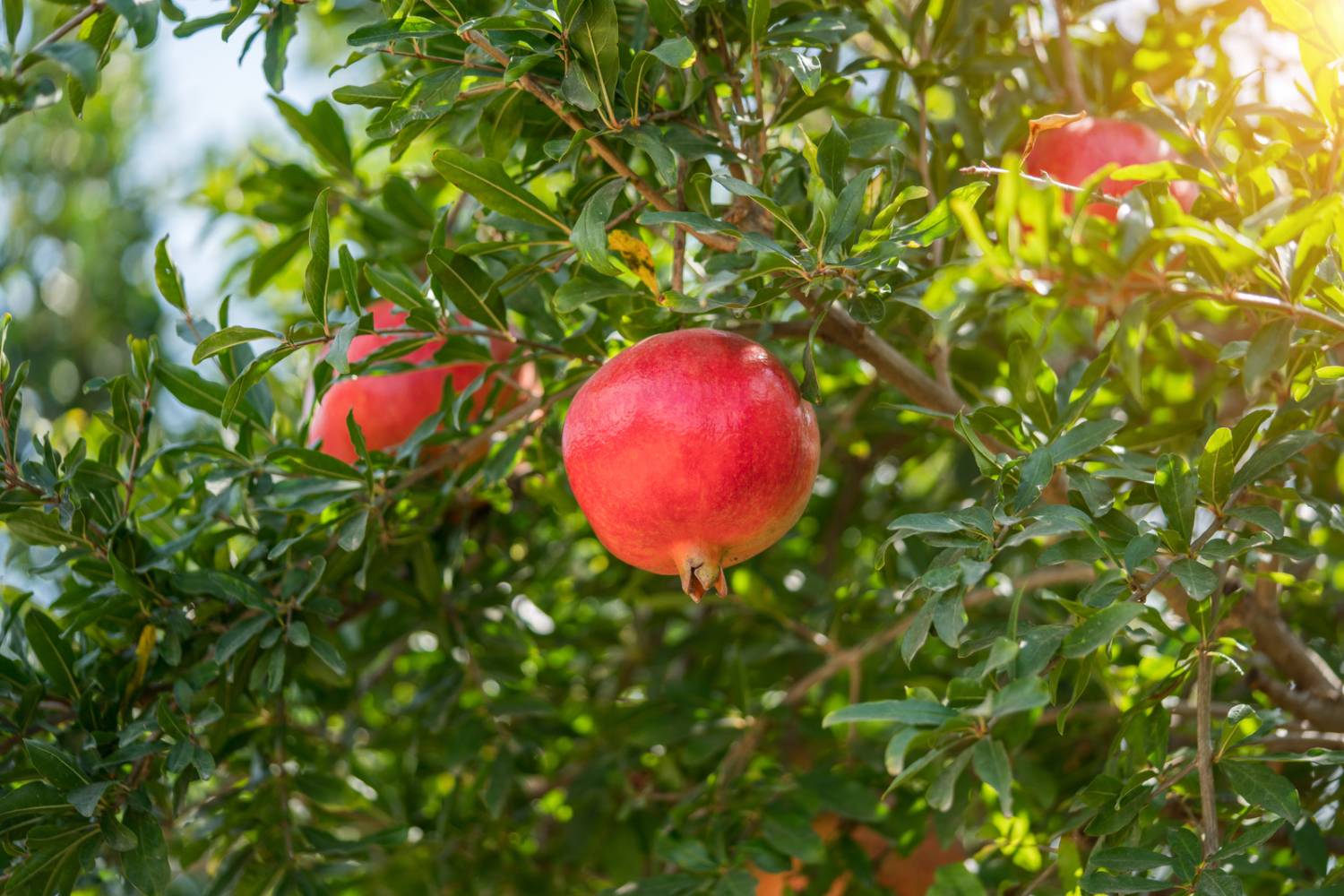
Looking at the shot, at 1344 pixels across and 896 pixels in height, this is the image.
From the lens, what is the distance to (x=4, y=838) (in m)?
A: 1.32

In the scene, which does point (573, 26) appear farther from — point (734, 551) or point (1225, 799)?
point (1225, 799)

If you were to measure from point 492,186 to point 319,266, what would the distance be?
211 mm

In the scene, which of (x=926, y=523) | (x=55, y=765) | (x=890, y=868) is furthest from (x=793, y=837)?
(x=55, y=765)

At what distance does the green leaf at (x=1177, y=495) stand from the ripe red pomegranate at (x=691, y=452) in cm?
34

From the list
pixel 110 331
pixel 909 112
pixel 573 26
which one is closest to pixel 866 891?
pixel 909 112

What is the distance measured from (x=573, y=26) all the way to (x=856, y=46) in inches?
37.8

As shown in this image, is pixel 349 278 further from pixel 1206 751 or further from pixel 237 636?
pixel 1206 751

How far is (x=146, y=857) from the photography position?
4.37 feet

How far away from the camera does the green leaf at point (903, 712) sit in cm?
90

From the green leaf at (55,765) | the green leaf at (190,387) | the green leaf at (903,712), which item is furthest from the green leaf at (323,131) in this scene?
the green leaf at (903,712)

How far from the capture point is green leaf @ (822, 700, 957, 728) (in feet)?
2.97

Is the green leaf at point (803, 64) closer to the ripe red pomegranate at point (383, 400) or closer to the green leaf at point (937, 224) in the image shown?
the green leaf at point (937, 224)

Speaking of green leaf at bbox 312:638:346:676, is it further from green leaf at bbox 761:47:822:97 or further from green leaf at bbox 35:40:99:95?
green leaf at bbox 761:47:822:97

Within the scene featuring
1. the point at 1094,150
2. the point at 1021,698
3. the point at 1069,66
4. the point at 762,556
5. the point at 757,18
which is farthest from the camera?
the point at 762,556
